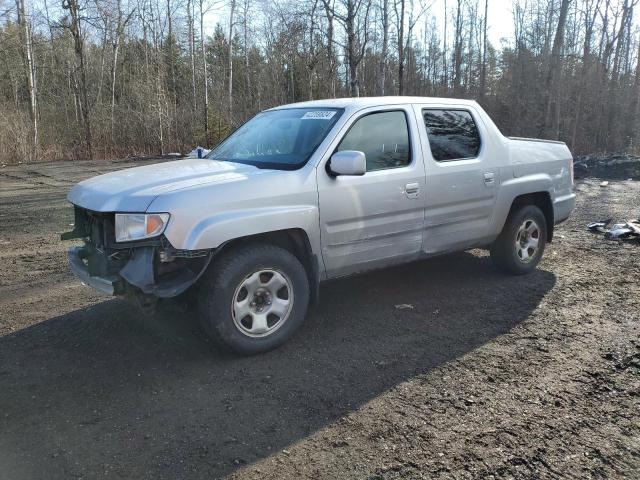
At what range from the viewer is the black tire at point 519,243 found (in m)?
5.64

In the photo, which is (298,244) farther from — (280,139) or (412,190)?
(412,190)

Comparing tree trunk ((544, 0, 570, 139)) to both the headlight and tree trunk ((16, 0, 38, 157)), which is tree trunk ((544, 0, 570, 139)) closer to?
tree trunk ((16, 0, 38, 157))

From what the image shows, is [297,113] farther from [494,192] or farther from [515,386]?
[515,386]

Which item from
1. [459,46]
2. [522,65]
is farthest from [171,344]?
[459,46]

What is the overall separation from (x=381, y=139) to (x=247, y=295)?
1818 mm

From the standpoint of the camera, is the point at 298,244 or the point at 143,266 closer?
the point at 143,266

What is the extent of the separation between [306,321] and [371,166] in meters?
1.46

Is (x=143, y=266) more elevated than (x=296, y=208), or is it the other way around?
(x=296, y=208)

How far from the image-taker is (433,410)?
3.21 metres

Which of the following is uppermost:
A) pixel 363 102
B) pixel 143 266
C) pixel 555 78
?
pixel 555 78

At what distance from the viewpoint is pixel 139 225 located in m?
3.53

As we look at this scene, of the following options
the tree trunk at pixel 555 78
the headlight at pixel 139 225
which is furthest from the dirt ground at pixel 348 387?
the tree trunk at pixel 555 78

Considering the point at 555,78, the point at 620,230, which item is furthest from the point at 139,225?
the point at 555,78

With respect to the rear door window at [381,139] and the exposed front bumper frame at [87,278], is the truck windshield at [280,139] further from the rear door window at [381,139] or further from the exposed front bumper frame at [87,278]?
the exposed front bumper frame at [87,278]
